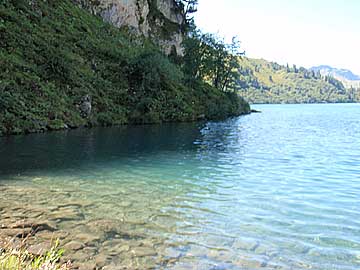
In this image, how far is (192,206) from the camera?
35.6 feet

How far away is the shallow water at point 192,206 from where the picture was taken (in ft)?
24.1

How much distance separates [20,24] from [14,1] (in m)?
6.04

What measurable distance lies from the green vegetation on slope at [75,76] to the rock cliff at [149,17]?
338 centimetres

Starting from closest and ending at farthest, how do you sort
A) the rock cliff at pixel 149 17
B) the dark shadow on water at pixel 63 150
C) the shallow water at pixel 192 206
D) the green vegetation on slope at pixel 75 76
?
the shallow water at pixel 192 206, the dark shadow on water at pixel 63 150, the green vegetation on slope at pixel 75 76, the rock cliff at pixel 149 17

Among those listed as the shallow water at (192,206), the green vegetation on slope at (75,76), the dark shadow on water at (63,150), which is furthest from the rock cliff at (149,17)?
the shallow water at (192,206)

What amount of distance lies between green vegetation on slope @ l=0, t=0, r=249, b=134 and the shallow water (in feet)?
44.0

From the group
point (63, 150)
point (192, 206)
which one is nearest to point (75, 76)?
point (63, 150)

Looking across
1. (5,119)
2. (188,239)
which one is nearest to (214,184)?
(188,239)

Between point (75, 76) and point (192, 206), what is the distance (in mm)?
33990

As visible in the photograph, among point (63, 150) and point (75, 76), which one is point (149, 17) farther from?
point (63, 150)

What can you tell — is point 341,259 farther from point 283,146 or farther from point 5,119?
point 5,119

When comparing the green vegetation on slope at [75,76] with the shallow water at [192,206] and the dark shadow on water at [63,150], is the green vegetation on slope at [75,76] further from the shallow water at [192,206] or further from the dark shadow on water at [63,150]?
the shallow water at [192,206]

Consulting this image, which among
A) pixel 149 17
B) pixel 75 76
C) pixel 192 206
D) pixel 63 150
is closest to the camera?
pixel 192 206

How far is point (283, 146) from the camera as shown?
25.8 metres
